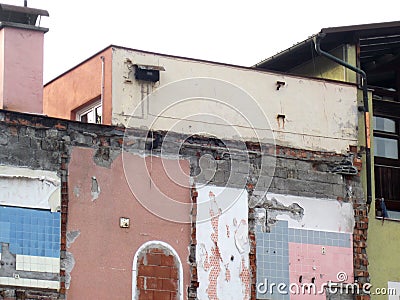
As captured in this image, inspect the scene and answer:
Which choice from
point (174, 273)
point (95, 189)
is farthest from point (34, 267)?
A: point (174, 273)

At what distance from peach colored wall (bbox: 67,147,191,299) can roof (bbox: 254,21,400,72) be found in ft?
14.4

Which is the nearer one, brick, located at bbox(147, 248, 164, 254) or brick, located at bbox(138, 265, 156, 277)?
brick, located at bbox(138, 265, 156, 277)

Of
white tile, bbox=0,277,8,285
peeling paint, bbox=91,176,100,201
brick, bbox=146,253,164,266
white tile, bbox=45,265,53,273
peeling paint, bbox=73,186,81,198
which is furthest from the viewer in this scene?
brick, bbox=146,253,164,266

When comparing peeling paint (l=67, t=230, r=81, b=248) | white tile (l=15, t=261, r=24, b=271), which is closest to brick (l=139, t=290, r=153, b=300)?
peeling paint (l=67, t=230, r=81, b=248)

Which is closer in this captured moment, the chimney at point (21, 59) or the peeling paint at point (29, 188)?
the peeling paint at point (29, 188)

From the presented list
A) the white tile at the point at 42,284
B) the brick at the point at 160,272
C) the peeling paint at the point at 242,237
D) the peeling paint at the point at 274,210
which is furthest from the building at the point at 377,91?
the white tile at the point at 42,284

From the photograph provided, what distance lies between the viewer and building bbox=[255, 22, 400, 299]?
2269 centimetres

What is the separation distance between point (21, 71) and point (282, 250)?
558 cm

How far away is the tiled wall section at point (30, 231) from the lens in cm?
1903

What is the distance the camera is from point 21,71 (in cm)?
2017

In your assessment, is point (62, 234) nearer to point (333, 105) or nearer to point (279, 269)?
point (279, 269)

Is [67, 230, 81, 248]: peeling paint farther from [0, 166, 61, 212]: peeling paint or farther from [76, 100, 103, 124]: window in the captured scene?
[76, 100, 103, 124]: window

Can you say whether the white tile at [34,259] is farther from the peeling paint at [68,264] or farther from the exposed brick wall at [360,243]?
the exposed brick wall at [360,243]

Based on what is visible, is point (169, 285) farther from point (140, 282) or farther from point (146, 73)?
point (146, 73)
